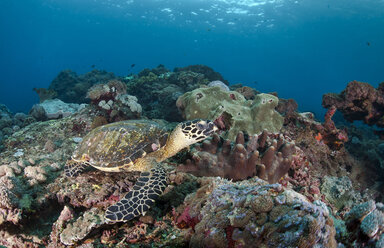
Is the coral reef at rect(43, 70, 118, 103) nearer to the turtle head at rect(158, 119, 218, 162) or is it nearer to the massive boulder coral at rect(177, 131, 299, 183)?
the turtle head at rect(158, 119, 218, 162)

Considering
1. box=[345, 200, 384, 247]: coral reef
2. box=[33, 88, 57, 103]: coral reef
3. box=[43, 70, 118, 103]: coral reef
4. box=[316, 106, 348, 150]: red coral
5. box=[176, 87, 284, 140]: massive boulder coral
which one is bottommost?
box=[43, 70, 118, 103]: coral reef

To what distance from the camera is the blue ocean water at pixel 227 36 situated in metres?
41.6

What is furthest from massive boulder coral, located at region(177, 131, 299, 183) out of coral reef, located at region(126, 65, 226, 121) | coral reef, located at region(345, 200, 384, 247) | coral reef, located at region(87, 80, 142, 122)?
coral reef, located at region(126, 65, 226, 121)

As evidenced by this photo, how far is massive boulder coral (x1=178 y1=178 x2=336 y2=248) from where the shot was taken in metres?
1.40

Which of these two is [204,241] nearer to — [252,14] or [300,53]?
[252,14]

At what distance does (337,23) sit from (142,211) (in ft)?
189

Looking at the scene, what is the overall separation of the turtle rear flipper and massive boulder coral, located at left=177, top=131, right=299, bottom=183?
2038mm

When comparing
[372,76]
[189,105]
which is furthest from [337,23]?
[372,76]

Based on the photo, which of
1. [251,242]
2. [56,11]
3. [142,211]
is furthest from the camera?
[56,11]

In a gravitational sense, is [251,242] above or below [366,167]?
above

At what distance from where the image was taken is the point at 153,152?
13.1 feet

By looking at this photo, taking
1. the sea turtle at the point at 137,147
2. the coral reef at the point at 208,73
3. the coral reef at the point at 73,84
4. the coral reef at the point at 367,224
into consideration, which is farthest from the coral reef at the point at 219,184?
the coral reef at the point at 208,73

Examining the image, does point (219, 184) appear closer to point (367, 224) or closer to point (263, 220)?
point (263, 220)

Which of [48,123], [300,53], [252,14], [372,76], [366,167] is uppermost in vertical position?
[252,14]
